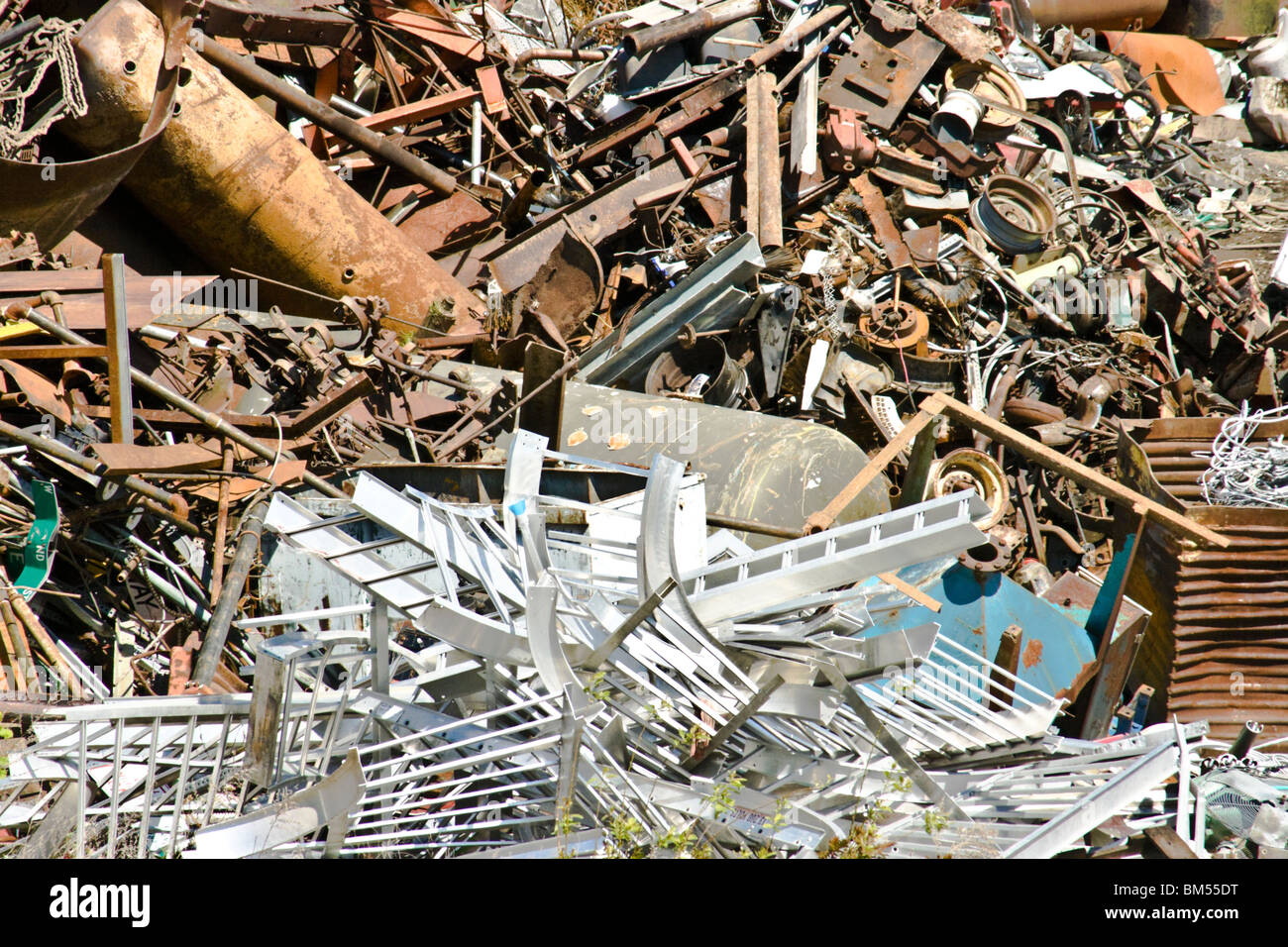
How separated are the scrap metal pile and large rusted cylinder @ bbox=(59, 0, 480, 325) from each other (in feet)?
0.10

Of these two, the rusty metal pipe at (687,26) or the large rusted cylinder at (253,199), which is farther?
the rusty metal pipe at (687,26)

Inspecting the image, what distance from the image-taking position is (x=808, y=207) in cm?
723

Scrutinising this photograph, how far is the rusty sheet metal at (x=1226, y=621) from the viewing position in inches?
191

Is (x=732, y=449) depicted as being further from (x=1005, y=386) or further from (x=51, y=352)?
(x=51, y=352)

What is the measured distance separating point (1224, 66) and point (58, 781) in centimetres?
1216

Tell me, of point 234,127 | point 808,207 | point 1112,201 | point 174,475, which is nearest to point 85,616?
point 174,475

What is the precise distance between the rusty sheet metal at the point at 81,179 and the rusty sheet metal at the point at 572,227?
2234mm

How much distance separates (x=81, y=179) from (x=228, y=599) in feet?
8.26

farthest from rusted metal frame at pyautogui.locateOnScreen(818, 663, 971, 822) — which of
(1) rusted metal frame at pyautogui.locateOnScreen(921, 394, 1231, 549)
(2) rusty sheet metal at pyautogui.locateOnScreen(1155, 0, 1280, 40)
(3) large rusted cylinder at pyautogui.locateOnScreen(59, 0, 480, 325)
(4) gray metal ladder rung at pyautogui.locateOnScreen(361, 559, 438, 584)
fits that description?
(2) rusty sheet metal at pyautogui.locateOnScreen(1155, 0, 1280, 40)

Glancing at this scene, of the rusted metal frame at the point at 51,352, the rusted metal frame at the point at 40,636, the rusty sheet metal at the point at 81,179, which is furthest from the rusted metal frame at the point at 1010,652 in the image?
the rusty sheet metal at the point at 81,179

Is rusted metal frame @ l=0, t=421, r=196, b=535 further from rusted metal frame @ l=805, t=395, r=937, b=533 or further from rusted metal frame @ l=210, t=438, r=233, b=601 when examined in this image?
rusted metal frame @ l=805, t=395, r=937, b=533

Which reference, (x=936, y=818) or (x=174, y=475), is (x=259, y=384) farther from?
(x=936, y=818)

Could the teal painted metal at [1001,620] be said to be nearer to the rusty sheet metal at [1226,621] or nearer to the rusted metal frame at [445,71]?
the rusty sheet metal at [1226,621]

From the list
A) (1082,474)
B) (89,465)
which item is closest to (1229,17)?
(1082,474)
